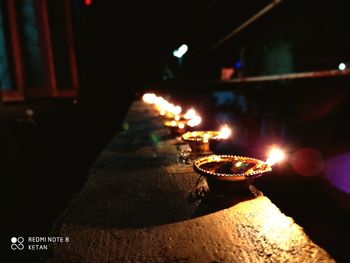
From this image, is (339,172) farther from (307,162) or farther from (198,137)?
(198,137)

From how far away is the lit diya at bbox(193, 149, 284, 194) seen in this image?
6.00ft

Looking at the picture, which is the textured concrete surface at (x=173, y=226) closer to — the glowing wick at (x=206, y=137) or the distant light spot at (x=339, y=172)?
the glowing wick at (x=206, y=137)

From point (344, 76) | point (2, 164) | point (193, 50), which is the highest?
point (193, 50)

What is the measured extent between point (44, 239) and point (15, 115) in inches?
148

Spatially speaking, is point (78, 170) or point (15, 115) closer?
point (15, 115)

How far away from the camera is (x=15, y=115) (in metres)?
4.64

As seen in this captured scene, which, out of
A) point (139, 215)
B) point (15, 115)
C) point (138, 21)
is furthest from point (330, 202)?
point (138, 21)

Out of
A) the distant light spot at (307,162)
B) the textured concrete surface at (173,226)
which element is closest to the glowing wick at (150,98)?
the distant light spot at (307,162)

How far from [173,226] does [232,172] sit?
0.60 m

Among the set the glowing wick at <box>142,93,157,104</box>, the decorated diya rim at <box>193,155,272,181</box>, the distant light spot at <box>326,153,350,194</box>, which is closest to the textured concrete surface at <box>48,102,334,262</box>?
the decorated diya rim at <box>193,155,272,181</box>

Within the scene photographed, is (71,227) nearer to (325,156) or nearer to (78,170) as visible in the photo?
(78,170)

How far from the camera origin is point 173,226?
1.64 m

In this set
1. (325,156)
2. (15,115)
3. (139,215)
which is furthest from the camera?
(325,156)

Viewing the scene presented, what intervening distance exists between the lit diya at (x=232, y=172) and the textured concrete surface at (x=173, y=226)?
10 cm
